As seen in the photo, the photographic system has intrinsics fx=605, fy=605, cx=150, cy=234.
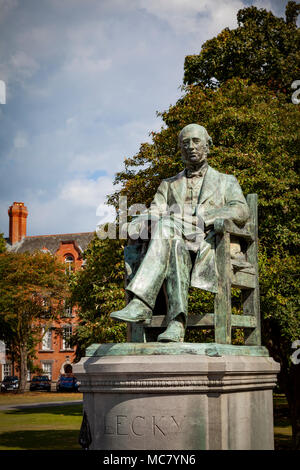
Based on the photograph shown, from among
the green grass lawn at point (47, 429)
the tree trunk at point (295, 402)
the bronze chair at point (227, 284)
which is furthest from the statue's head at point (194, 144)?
the tree trunk at point (295, 402)

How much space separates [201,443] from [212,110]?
42.1 feet

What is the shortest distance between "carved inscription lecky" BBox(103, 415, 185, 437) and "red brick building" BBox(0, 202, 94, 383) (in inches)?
1789

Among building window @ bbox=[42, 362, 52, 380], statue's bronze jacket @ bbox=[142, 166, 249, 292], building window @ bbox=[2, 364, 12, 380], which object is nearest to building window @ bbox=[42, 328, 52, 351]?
building window @ bbox=[42, 362, 52, 380]

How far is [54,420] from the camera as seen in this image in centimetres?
2122

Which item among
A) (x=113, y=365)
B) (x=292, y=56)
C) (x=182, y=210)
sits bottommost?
(x=113, y=365)

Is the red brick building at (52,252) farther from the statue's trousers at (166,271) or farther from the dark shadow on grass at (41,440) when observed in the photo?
the statue's trousers at (166,271)

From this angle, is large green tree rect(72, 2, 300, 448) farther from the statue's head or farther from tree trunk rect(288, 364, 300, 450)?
the statue's head

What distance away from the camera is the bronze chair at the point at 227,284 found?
5652 millimetres

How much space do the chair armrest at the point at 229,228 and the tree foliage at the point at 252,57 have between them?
55.0 ft

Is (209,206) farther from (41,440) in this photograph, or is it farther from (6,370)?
(6,370)

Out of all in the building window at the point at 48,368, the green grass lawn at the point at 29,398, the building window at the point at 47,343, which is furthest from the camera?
the building window at the point at 47,343

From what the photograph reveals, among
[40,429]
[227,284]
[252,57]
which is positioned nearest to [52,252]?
[252,57]
